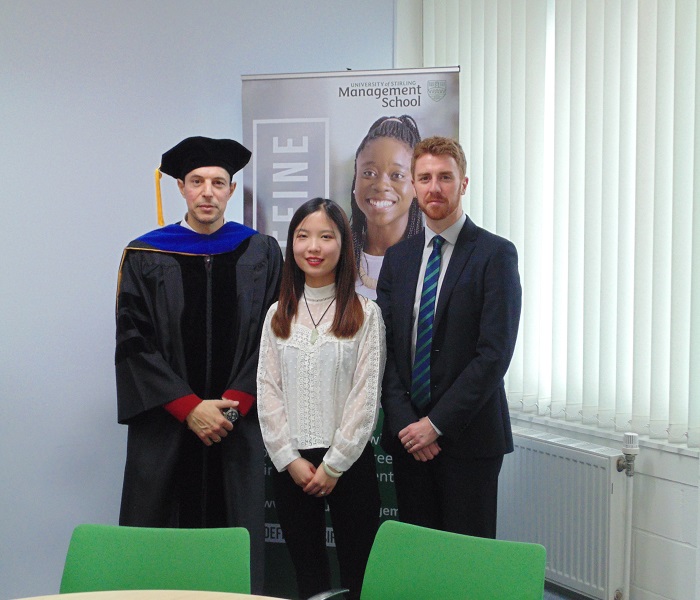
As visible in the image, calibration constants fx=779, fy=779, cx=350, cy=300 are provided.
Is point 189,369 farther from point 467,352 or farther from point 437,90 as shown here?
point 437,90

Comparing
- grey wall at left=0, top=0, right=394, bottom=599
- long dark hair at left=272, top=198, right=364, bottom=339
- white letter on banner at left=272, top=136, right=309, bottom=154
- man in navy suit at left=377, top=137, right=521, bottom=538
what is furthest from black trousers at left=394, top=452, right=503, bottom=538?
grey wall at left=0, top=0, right=394, bottom=599

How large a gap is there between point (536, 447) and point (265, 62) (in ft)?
7.63

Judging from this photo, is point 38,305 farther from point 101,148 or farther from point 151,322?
point 151,322

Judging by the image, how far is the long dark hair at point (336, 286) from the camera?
246 cm

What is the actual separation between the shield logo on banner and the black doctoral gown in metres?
1.27

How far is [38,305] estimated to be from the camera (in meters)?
3.64

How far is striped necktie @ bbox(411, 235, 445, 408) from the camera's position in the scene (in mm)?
2514

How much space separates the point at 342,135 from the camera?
11.7 ft

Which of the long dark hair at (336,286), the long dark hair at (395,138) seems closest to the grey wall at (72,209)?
the long dark hair at (395,138)

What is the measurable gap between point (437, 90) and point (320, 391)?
1670mm

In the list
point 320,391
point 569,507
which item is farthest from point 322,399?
point 569,507

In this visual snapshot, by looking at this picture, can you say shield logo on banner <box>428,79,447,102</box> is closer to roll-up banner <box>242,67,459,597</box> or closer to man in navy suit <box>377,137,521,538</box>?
roll-up banner <box>242,67,459,597</box>

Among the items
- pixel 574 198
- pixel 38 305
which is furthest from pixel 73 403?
pixel 574 198

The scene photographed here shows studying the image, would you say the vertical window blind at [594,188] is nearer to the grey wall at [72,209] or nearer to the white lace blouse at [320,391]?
the white lace blouse at [320,391]
